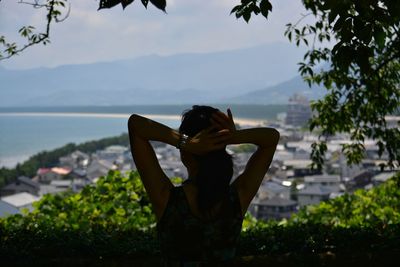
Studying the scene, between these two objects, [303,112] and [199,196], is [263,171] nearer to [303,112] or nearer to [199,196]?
[199,196]

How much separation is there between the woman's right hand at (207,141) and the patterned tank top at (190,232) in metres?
0.14

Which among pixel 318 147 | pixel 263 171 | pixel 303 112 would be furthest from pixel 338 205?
pixel 303 112

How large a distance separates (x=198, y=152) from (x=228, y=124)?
0.47ft

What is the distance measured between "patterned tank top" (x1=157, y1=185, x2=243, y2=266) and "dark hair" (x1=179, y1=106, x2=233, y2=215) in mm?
44

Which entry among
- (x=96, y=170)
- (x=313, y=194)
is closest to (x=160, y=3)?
(x=313, y=194)

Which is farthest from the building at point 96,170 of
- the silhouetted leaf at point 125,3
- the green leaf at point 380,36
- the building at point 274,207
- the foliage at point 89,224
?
the green leaf at point 380,36

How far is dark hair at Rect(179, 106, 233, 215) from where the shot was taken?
66.0 inches

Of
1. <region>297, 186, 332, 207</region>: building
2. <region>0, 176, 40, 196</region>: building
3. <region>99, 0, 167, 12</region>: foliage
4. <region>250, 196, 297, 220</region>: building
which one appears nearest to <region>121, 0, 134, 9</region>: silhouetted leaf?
<region>99, 0, 167, 12</region>: foliage

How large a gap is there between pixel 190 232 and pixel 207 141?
0.29m

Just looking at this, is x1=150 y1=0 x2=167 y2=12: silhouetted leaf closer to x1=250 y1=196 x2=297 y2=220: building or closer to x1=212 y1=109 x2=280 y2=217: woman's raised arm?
x1=212 y1=109 x2=280 y2=217: woman's raised arm

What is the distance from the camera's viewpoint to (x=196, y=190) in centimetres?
169

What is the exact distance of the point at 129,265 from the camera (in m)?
3.77

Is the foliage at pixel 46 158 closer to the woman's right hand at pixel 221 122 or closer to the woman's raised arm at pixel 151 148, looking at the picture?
the woman's raised arm at pixel 151 148

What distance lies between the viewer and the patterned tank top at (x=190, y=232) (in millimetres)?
1676
